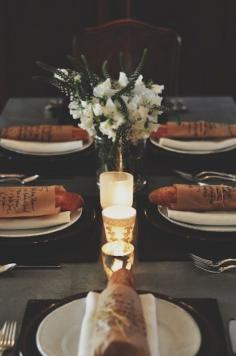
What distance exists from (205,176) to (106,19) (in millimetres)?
2025

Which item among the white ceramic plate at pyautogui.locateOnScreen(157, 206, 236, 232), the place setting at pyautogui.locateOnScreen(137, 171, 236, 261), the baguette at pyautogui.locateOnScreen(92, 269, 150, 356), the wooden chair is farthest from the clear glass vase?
the wooden chair

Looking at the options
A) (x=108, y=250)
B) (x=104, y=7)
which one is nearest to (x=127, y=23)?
(x=104, y=7)

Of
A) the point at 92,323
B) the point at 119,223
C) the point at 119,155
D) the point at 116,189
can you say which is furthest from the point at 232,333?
the point at 119,155

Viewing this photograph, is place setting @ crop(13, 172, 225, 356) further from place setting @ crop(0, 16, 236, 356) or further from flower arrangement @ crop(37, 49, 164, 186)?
flower arrangement @ crop(37, 49, 164, 186)

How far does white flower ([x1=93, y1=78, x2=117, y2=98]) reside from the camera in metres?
1.33

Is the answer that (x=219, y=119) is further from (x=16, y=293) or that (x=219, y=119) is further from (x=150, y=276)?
(x=16, y=293)

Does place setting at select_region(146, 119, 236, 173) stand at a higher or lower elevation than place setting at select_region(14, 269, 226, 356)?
lower

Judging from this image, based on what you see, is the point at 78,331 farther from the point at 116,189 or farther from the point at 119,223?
the point at 116,189

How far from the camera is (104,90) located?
4.36ft

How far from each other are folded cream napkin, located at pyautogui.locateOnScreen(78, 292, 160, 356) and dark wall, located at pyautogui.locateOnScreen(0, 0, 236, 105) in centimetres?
269

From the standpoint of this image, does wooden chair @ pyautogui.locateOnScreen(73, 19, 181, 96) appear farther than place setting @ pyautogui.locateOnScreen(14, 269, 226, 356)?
Yes

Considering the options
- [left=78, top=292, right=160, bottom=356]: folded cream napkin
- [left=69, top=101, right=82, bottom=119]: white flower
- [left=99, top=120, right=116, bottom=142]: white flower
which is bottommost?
[left=78, top=292, right=160, bottom=356]: folded cream napkin

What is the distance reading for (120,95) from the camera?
1.33 metres

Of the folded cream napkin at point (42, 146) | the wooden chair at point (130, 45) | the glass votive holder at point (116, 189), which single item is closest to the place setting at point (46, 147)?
the folded cream napkin at point (42, 146)
